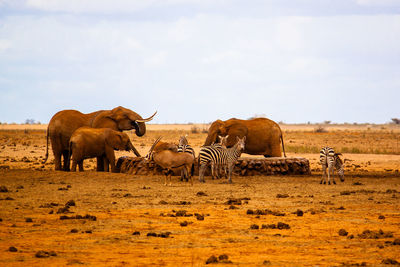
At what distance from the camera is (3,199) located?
1655 cm

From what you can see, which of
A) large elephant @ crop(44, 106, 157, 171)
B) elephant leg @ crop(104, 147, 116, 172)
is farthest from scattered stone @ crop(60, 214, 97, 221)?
large elephant @ crop(44, 106, 157, 171)

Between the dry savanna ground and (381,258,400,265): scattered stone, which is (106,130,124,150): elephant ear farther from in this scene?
(381,258,400,265): scattered stone

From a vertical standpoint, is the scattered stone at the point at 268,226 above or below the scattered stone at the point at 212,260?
above

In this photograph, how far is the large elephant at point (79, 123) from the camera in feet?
80.6

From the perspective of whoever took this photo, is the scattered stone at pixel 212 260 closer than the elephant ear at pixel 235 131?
Yes

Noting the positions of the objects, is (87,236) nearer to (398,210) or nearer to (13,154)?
(398,210)

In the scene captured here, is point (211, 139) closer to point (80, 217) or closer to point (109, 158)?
point (109, 158)

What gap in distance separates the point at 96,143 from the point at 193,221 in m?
10.4

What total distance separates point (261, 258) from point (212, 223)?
3.31 metres

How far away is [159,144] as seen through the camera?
915 inches

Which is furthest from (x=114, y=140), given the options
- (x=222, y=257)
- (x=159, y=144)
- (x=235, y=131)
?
(x=222, y=257)

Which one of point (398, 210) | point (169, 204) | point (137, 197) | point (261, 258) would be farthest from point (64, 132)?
point (261, 258)

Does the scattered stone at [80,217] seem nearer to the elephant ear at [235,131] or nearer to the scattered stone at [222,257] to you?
the scattered stone at [222,257]

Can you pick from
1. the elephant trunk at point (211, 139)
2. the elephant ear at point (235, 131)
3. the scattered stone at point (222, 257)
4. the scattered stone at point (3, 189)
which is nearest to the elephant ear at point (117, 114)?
the elephant trunk at point (211, 139)
